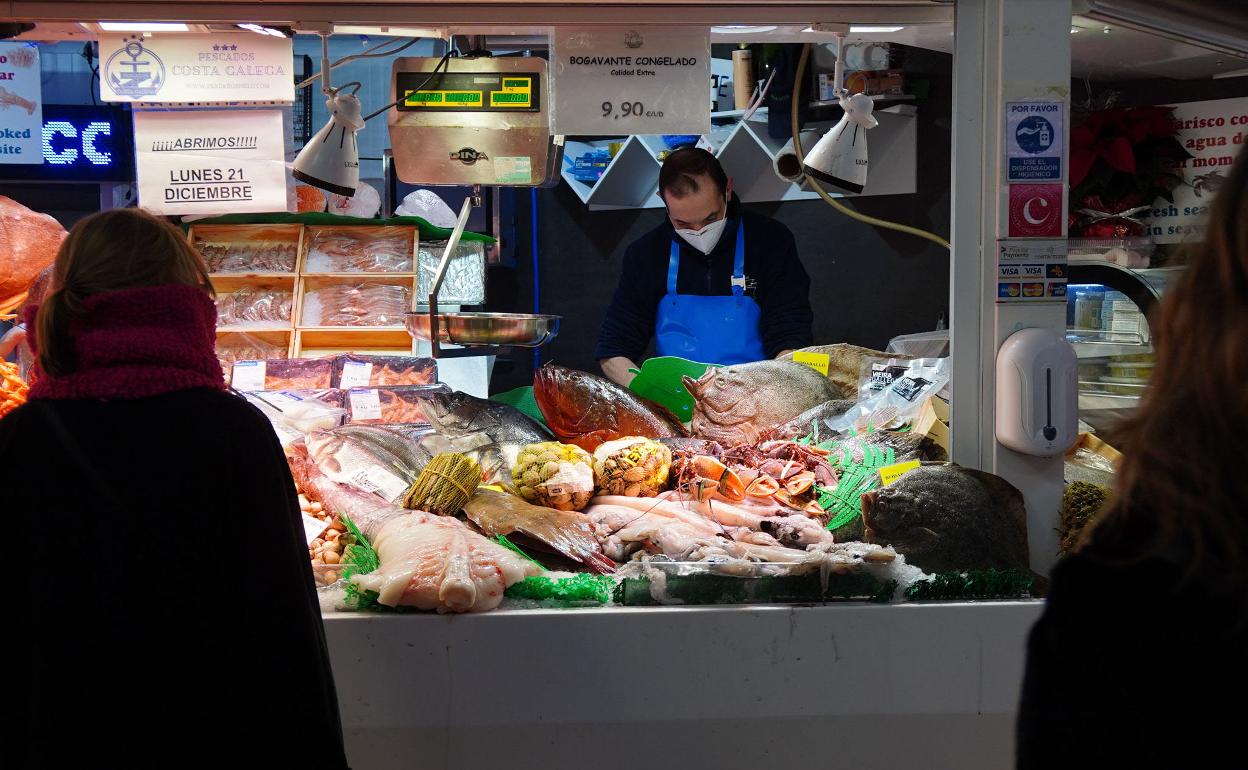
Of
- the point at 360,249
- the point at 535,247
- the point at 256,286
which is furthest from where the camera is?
the point at 535,247

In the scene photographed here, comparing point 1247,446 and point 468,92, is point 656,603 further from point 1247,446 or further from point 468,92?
point 468,92

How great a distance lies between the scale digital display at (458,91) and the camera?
4.02m

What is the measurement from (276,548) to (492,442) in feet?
5.38

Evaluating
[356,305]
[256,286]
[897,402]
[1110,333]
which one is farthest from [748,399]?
[256,286]

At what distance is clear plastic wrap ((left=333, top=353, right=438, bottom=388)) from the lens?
4.78 meters

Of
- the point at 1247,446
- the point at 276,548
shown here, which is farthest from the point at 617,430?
the point at 1247,446

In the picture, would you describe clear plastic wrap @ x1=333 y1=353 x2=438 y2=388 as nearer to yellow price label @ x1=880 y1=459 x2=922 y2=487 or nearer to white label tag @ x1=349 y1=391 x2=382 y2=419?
white label tag @ x1=349 y1=391 x2=382 y2=419

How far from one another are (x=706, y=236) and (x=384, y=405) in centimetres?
154

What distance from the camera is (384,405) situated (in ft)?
13.4

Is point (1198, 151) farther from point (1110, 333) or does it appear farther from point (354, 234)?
point (354, 234)

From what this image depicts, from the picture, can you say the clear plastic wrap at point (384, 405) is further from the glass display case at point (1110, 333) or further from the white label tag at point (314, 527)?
the glass display case at point (1110, 333)

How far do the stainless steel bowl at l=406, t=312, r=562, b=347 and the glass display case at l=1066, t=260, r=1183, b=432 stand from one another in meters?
1.97

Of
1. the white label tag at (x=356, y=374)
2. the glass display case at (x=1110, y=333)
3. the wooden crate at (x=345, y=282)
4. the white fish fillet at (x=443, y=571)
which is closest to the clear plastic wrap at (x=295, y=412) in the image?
the white label tag at (x=356, y=374)

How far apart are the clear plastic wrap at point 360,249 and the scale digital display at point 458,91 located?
7.53 feet
